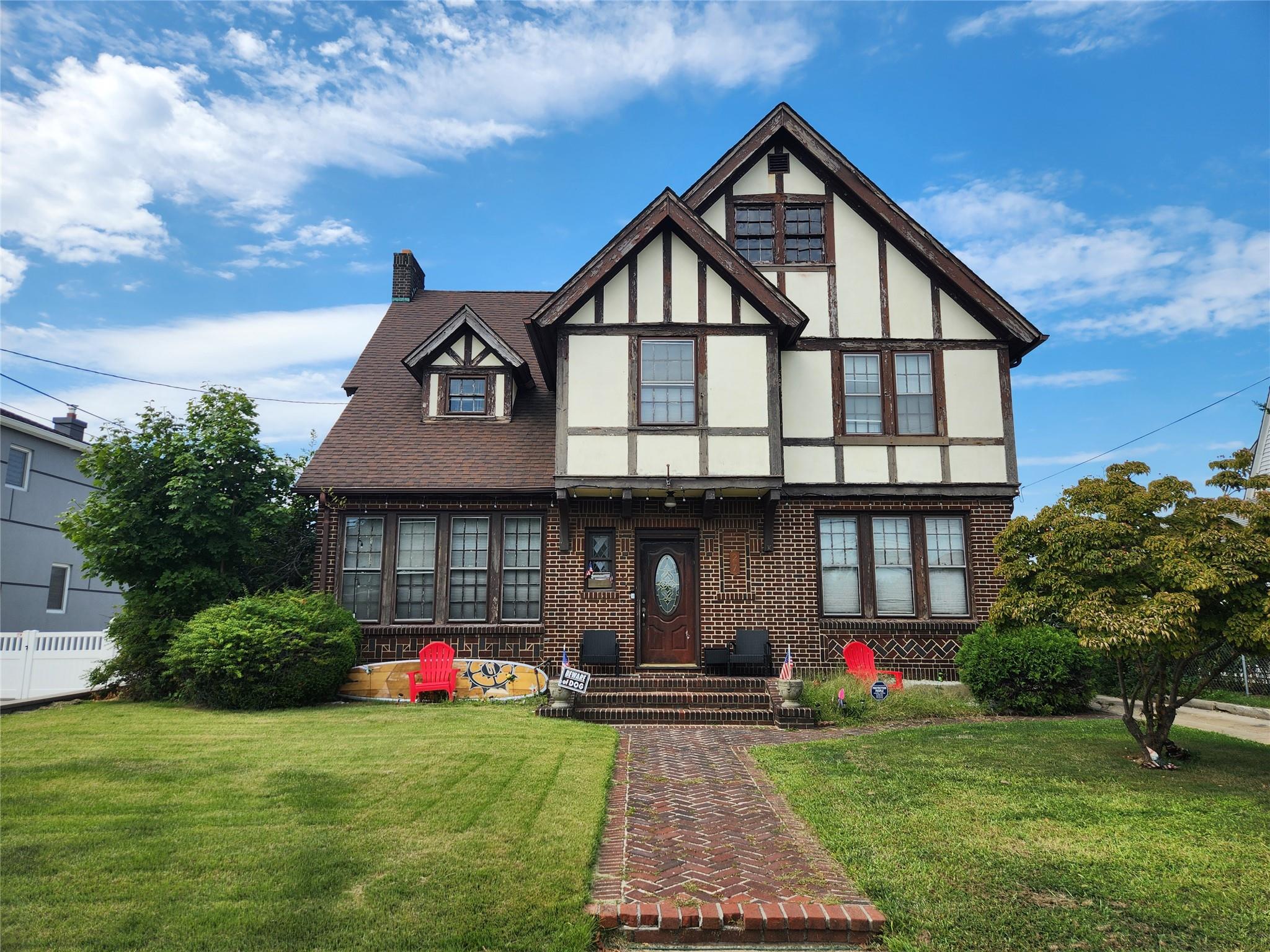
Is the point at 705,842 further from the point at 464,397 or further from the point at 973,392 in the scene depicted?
the point at 464,397

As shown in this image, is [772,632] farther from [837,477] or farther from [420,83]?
[420,83]

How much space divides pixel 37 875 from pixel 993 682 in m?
13.7

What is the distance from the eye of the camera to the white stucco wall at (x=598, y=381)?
1547 cm

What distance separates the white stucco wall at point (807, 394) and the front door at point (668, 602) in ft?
10.8

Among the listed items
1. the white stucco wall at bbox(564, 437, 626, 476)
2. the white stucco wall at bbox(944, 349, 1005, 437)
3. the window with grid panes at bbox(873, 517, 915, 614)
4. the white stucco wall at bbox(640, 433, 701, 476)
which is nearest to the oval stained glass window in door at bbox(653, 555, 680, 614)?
the white stucco wall at bbox(640, 433, 701, 476)

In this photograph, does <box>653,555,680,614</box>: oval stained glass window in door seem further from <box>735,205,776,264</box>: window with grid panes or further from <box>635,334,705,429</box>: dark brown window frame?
<box>735,205,776,264</box>: window with grid panes

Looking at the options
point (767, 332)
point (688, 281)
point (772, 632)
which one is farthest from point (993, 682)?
point (688, 281)

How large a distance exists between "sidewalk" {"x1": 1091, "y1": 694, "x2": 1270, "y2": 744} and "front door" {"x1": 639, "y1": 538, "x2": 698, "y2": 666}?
24.8 feet

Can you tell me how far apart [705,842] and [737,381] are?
1011 centimetres

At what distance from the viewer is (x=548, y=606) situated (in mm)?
15695

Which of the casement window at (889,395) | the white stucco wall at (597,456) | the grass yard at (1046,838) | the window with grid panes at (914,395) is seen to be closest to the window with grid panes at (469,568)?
the white stucco wall at (597,456)

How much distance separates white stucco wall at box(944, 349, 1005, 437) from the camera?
16.4 meters

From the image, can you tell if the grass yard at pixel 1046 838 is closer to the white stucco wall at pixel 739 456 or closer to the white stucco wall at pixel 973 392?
the white stucco wall at pixel 739 456

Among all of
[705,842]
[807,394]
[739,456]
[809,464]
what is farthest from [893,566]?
[705,842]
